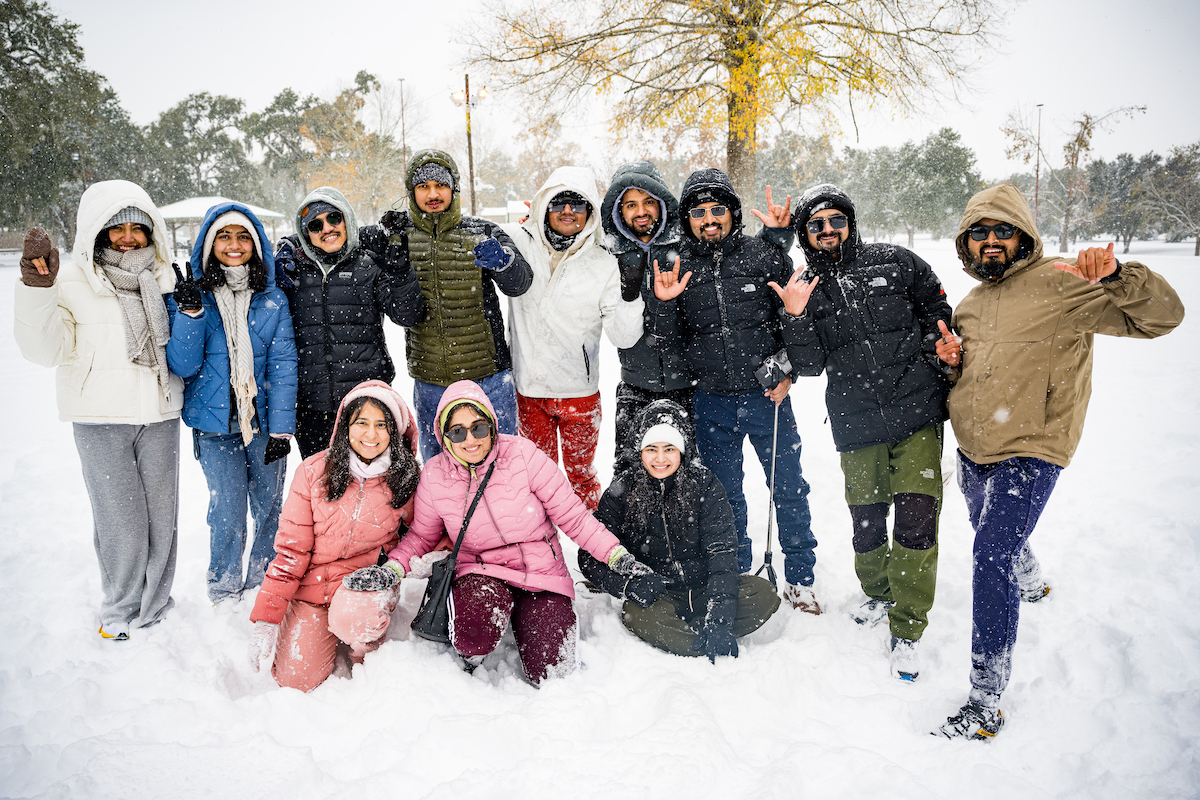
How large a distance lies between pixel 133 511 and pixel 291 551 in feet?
3.21

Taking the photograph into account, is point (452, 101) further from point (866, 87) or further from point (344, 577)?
point (344, 577)

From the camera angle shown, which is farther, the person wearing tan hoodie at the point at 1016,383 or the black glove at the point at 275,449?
the black glove at the point at 275,449

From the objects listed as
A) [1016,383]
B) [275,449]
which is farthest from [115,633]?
[1016,383]

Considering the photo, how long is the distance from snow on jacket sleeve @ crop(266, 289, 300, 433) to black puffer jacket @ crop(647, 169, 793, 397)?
216cm

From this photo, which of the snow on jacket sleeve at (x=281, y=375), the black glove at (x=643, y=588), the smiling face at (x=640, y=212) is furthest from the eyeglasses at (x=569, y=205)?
the black glove at (x=643, y=588)

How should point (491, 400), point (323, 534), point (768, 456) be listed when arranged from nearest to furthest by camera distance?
point (323, 534), point (768, 456), point (491, 400)

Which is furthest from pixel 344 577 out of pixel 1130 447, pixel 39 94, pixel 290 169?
pixel 290 169

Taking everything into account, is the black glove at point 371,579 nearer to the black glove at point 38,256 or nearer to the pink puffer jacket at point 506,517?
the pink puffer jacket at point 506,517

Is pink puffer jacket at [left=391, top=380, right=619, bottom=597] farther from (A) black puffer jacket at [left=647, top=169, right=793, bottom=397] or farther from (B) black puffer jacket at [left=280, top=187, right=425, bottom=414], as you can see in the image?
(A) black puffer jacket at [left=647, top=169, right=793, bottom=397]

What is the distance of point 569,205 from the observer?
3.77m

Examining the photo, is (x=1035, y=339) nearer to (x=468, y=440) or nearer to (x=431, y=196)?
(x=468, y=440)

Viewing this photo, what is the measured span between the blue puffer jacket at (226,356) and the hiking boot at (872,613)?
347cm

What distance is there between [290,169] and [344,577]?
1704 inches

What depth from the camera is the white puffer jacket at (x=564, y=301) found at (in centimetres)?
377
